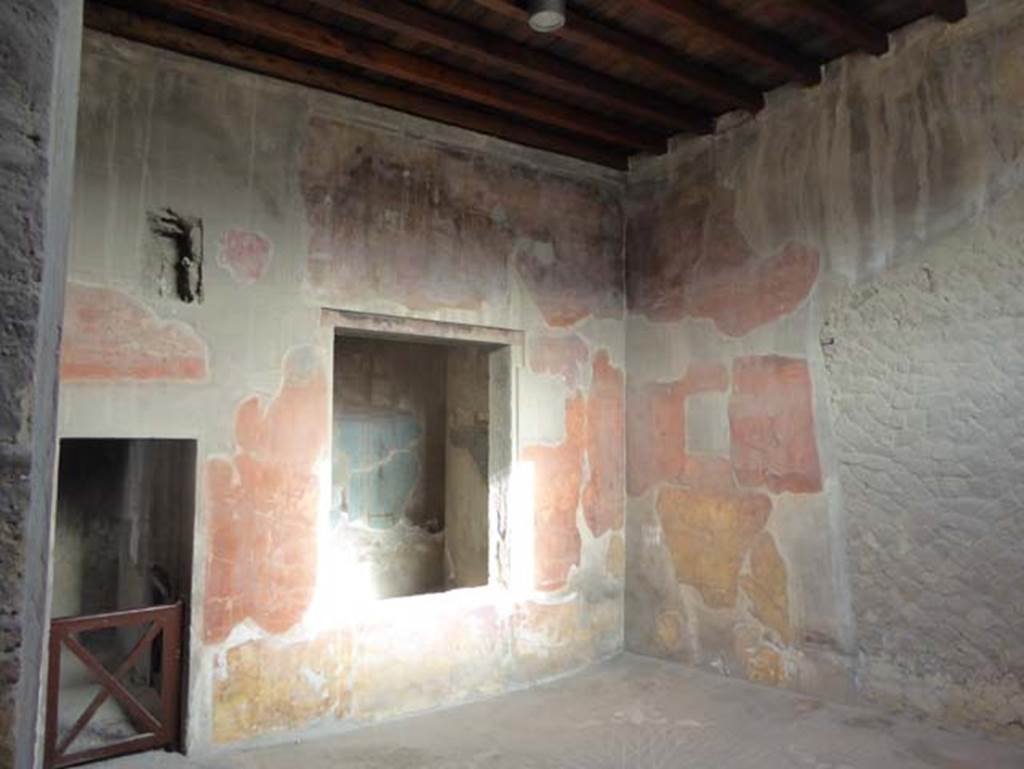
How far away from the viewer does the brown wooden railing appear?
8.47ft

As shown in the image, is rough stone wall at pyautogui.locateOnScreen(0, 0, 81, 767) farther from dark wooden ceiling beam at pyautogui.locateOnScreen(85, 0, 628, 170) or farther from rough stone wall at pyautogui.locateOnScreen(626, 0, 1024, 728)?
rough stone wall at pyautogui.locateOnScreen(626, 0, 1024, 728)

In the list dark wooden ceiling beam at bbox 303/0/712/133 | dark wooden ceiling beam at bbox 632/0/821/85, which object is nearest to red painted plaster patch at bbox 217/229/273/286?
dark wooden ceiling beam at bbox 303/0/712/133

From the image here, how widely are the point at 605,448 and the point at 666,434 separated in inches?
13.2

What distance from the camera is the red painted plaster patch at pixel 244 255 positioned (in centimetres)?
297

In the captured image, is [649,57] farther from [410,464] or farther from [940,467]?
[410,464]

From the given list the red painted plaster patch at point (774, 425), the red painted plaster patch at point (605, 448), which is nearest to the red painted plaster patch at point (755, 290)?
the red painted plaster patch at point (774, 425)

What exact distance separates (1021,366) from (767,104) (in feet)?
5.32

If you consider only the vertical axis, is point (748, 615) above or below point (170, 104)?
below

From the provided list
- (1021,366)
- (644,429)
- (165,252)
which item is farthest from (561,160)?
(1021,366)

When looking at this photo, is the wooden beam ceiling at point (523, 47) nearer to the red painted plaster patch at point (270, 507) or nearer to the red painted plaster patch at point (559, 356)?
the red painted plaster patch at point (559, 356)

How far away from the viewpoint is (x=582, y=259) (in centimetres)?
402

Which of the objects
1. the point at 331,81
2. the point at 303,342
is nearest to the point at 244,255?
the point at 303,342

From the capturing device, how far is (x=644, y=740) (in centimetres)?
289

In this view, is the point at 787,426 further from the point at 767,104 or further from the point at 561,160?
the point at 561,160
